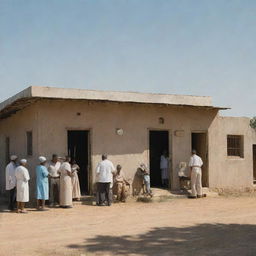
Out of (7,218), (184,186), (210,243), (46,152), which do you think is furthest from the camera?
(184,186)

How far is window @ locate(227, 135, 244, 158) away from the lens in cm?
1705

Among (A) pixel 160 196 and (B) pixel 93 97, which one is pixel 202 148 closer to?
(A) pixel 160 196

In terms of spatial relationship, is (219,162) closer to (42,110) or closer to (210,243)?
(42,110)

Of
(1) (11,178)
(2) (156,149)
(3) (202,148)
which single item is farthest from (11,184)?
(2) (156,149)

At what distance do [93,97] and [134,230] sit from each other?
238 inches

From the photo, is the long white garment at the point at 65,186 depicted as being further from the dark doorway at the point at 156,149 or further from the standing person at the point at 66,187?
the dark doorway at the point at 156,149

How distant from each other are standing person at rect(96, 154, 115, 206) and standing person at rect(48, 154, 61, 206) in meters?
1.19

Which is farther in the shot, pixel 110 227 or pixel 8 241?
pixel 110 227

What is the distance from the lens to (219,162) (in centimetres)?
1633

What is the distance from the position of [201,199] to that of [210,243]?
6.84 meters

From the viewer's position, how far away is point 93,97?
14.1 metres

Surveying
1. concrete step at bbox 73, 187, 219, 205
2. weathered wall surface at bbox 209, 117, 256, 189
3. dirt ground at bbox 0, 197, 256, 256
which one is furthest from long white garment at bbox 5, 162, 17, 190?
weathered wall surface at bbox 209, 117, 256, 189

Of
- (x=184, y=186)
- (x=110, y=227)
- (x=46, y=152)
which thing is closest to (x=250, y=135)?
(x=184, y=186)

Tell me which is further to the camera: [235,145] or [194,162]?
[235,145]
